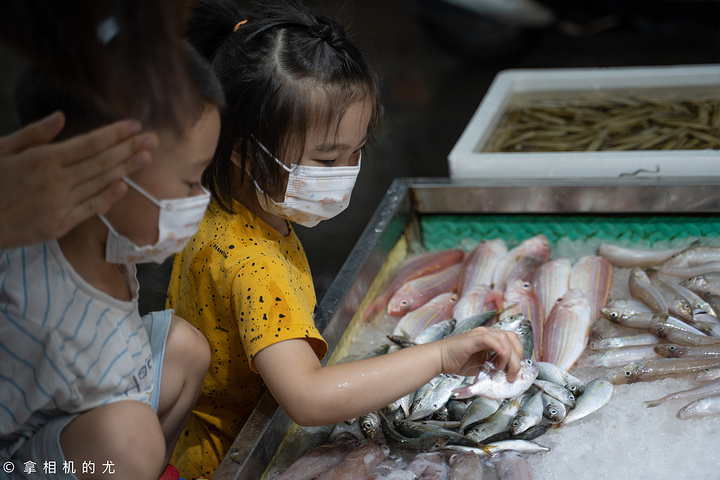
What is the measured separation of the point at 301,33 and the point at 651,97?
2.87 metres

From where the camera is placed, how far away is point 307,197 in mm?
1826

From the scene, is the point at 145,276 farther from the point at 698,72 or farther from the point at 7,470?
the point at 698,72

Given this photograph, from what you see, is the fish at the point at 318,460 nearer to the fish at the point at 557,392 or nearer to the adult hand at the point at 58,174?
the fish at the point at 557,392

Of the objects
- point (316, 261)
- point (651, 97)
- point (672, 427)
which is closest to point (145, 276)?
point (316, 261)

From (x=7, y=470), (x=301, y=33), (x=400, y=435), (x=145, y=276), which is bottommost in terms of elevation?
(x=145, y=276)

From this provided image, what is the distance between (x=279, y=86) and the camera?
1759 millimetres

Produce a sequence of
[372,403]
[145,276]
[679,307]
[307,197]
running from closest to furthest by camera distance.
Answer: [372,403], [307,197], [679,307], [145,276]

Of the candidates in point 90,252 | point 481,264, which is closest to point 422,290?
point 481,264

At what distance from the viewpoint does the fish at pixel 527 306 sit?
239 cm

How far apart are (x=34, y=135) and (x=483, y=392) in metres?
1.28

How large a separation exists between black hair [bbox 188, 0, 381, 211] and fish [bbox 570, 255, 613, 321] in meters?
1.17

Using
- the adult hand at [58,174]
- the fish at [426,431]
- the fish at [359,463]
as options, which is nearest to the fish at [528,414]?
the fish at [426,431]

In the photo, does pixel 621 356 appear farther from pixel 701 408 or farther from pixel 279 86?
pixel 279 86

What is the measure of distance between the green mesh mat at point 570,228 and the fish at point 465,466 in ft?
4.77
